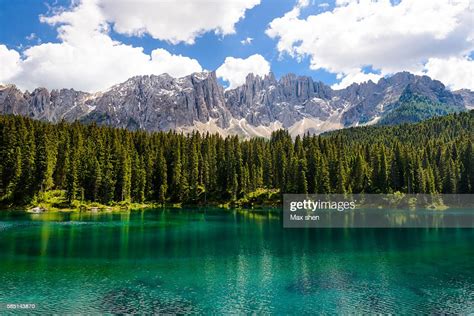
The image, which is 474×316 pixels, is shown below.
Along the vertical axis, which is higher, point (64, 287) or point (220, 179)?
point (220, 179)

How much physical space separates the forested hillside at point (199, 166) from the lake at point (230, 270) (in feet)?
143

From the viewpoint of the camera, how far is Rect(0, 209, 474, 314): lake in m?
35.7

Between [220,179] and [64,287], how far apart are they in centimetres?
11560

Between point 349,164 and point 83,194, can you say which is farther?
point 349,164

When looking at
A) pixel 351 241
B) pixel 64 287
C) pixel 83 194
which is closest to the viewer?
pixel 64 287

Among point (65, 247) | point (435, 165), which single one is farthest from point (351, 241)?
point (435, 165)

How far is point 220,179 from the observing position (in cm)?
15438

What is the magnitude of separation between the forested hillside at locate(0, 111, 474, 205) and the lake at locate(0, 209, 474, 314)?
43466 mm

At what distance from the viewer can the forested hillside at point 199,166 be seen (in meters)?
121

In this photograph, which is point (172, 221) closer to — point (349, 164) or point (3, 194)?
point (3, 194)
